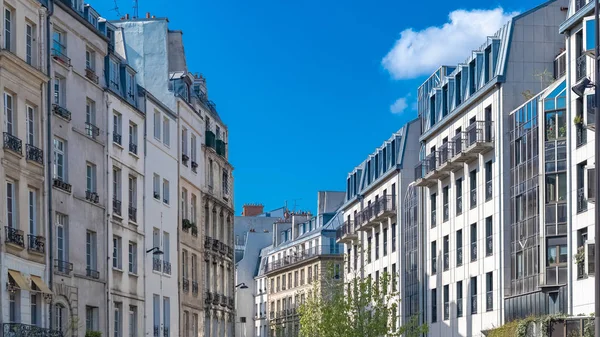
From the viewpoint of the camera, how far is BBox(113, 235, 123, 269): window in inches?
1908

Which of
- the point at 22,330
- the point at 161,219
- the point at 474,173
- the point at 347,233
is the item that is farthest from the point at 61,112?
the point at 347,233

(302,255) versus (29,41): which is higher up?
(29,41)

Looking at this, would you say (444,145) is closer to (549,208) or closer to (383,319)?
(383,319)

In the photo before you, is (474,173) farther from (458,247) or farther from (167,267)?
(167,267)

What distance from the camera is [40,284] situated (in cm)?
3844

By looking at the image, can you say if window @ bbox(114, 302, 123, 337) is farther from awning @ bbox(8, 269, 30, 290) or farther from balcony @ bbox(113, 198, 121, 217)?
awning @ bbox(8, 269, 30, 290)

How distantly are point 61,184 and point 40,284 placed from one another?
460 centimetres

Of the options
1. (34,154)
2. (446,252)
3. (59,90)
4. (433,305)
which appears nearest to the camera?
(34,154)

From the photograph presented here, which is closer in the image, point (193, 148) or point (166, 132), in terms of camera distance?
point (166, 132)

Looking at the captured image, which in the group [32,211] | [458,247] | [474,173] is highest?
[474,173]

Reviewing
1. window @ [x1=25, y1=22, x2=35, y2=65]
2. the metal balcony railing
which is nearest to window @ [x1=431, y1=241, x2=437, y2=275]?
window @ [x1=25, y1=22, x2=35, y2=65]

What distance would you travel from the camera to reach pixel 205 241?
6494cm

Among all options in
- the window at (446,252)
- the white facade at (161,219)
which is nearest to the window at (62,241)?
the white facade at (161,219)

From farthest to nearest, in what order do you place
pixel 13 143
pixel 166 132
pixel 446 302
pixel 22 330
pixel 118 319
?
pixel 446 302 < pixel 166 132 < pixel 118 319 < pixel 13 143 < pixel 22 330
